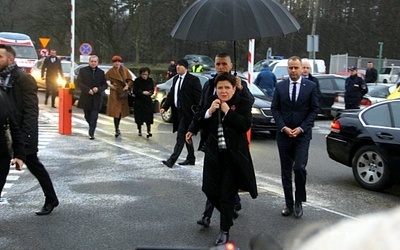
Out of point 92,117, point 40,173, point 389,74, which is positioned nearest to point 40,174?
point 40,173

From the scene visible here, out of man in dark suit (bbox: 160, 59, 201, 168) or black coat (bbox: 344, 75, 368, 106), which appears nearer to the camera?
man in dark suit (bbox: 160, 59, 201, 168)

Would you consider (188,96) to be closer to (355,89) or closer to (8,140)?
(8,140)

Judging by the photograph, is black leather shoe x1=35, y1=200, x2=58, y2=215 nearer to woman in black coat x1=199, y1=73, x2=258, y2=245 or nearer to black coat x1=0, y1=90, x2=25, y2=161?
black coat x1=0, y1=90, x2=25, y2=161

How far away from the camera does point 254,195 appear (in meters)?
5.15

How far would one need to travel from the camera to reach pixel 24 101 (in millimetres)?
5461

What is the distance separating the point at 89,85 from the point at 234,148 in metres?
6.97

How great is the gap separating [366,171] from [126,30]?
1257 inches

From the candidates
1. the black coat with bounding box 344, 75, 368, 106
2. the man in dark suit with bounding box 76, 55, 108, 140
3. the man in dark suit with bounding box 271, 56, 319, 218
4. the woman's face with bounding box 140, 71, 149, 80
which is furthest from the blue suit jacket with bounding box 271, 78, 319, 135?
the black coat with bounding box 344, 75, 368, 106

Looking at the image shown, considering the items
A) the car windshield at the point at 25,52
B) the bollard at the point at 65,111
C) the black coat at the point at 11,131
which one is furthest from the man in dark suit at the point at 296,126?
the car windshield at the point at 25,52

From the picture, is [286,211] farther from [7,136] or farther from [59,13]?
[59,13]

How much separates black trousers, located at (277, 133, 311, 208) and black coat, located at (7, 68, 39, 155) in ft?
9.12

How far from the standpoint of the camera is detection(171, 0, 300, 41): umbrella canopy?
5703 mm

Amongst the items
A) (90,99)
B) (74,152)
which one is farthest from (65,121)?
(74,152)

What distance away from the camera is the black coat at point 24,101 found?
540 centimetres
